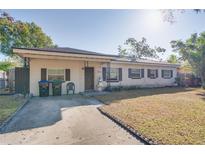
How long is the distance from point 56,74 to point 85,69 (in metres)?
2.40

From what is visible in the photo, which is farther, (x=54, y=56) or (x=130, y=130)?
(x=54, y=56)

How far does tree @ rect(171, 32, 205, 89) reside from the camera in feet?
63.0

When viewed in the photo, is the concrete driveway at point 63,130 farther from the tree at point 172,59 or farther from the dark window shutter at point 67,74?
the tree at point 172,59

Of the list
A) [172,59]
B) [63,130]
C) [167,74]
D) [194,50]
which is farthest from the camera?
[172,59]

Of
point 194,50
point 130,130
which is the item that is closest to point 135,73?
point 194,50

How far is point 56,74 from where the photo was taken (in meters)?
13.4

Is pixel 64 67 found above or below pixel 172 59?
Answer: below

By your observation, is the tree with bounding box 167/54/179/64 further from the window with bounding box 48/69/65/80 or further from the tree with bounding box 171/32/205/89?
the window with bounding box 48/69/65/80

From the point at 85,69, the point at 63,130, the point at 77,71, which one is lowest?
the point at 63,130

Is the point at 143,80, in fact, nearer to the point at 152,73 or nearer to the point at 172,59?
the point at 152,73

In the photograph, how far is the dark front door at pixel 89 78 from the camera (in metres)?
14.7

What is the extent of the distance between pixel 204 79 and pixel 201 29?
561 centimetres

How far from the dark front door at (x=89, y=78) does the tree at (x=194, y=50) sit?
1199 cm
